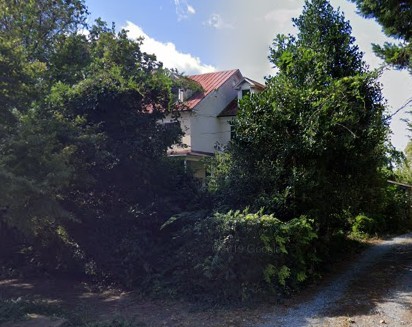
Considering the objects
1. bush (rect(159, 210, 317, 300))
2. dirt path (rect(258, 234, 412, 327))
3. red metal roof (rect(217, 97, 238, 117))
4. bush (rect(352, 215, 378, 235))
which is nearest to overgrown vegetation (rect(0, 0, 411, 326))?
bush (rect(159, 210, 317, 300))

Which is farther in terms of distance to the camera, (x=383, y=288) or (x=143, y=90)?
(x=143, y=90)

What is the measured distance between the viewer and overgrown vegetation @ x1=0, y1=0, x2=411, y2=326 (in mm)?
6535

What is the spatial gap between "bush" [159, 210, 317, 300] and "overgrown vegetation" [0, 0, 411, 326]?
2cm

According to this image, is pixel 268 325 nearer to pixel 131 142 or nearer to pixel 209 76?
pixel 131 142

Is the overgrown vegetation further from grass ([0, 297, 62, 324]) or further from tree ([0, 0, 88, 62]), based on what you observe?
tree ([0, 0, 88, 62])

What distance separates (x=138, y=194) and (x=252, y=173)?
8.60 feet

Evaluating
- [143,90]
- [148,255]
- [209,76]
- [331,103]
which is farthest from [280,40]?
[209,76]

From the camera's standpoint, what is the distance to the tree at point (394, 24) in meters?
7.88

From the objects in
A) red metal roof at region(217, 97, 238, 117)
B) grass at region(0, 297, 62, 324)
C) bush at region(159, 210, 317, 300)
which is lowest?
grass at region(0, 297, 62, 324)

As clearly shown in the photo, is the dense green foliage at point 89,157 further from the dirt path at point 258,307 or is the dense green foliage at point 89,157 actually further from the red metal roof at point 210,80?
the red metal roof at point 210,80

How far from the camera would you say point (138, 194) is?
29.2 ft

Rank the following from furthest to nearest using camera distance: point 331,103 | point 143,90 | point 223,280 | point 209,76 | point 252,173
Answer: point 209,76
point 143,90
point 252,173
point 331,103
point 223,280

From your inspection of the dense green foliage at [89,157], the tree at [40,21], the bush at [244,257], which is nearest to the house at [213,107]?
the tree at [40,21]

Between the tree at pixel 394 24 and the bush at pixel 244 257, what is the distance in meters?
4.02
